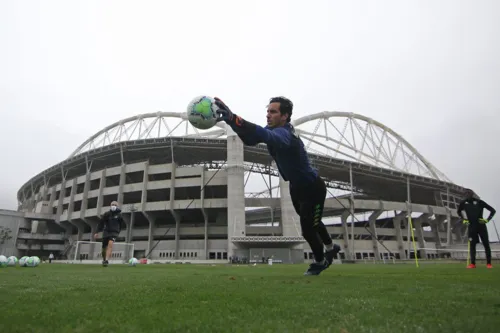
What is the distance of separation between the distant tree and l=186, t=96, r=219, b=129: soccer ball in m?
65.6

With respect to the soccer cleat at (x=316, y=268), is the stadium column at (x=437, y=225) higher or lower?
higher

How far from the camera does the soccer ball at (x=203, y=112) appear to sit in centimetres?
431

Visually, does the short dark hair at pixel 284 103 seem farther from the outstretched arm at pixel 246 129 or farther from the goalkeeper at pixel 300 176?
the outstretched arm at pixel 246 129

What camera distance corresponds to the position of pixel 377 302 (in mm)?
2314

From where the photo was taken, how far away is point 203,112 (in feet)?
14.3

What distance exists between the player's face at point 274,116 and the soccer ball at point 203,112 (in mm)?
1145

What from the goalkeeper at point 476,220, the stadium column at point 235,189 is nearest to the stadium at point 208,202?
the stadium column at point 235,189

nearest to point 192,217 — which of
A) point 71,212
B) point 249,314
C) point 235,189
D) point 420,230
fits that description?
point 235,189

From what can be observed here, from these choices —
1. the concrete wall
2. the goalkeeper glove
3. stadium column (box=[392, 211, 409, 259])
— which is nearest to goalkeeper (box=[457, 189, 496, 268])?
the goalkeeper glove

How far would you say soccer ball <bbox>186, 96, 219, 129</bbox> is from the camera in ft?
14.1

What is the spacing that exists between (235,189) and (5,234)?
42.9 m

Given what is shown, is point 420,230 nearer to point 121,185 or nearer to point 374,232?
point 374,232

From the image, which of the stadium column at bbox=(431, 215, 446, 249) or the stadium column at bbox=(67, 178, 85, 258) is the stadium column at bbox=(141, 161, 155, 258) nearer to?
the stadium column at bbox=(67, 178, 85, 258)

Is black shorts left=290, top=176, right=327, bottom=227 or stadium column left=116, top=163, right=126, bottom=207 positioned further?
stadium column left=116, top=163, right=126, bottom=207
